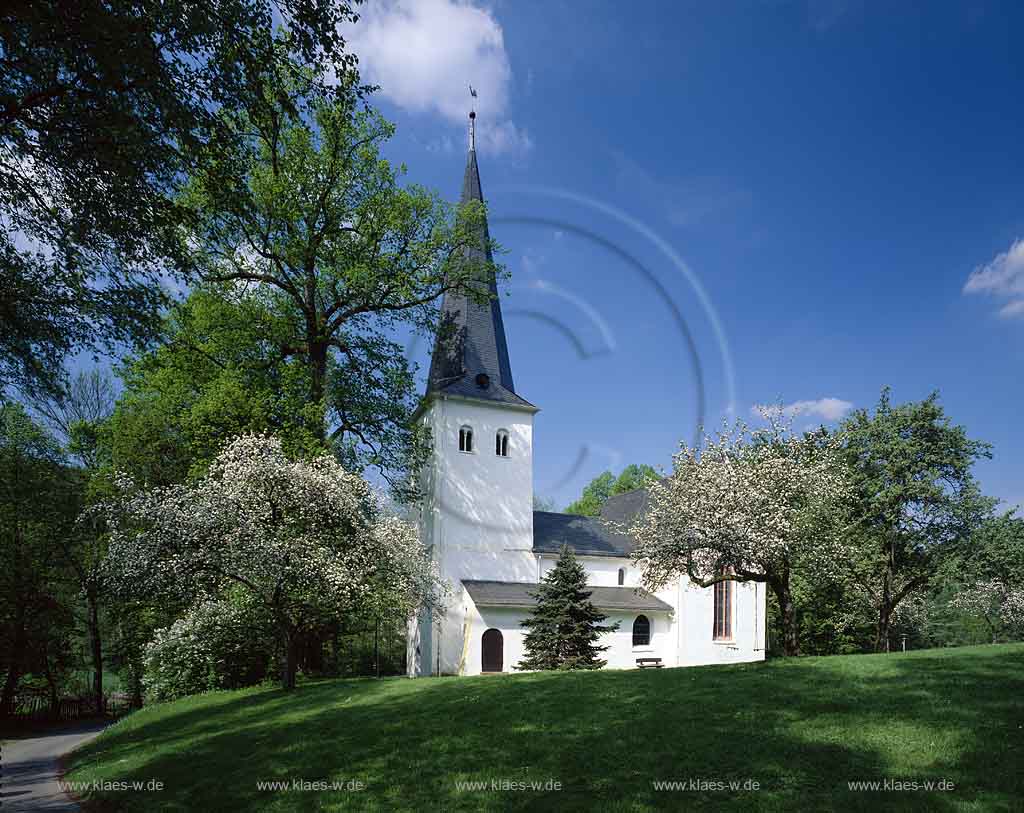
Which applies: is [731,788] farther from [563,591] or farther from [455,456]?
[455,456]

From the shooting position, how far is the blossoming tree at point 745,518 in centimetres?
1906

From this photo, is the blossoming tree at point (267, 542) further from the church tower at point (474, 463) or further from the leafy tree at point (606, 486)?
the leafy tree at point (606, 486)

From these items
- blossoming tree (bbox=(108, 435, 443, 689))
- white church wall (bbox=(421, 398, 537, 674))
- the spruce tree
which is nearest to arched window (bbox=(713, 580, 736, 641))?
white church wall (bbox=(421, 398, 537, 674))

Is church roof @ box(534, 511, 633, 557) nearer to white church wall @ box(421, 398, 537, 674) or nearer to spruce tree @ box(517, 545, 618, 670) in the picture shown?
white church wall @ box(421, 398, 537, 674)

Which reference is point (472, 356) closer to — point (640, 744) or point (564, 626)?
point (564, 626)

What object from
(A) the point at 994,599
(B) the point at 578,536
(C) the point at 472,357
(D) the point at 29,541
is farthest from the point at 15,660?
(A) the point at 994,599

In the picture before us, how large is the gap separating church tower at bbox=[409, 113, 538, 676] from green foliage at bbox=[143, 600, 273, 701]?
1123 cm

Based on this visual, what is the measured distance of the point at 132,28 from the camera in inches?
323

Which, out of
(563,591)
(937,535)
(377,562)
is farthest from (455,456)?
(937,535)

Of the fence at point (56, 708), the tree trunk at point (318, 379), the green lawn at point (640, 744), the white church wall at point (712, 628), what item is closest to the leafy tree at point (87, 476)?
the fence at point (56, 708)

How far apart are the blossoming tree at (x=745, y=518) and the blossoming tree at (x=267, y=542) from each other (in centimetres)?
844

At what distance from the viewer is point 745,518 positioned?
1916 cm

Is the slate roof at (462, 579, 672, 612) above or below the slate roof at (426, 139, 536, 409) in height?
below

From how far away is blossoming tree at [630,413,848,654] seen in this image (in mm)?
19062
